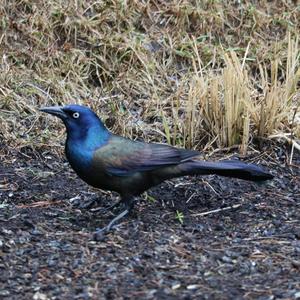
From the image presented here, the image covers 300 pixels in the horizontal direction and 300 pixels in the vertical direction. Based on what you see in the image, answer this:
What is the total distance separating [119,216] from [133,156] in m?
0.35

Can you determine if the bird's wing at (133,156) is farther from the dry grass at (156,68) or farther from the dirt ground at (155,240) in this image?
the dry grass at (156,68)

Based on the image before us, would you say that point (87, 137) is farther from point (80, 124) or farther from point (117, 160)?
point (117, 160)

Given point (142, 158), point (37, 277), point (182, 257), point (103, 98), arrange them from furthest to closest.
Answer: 1. point (103, 98)
2. point (142, 158)
3. point (182, 257)
4. point (37, 277)

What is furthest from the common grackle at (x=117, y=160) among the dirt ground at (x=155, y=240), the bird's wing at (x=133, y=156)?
the dirt ground at (x=155, y=240)

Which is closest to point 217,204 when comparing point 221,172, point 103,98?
point 221,172

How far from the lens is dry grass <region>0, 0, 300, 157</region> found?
19.9 feet

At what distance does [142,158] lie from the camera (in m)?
4.89

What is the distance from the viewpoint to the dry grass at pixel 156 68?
606 centimetres

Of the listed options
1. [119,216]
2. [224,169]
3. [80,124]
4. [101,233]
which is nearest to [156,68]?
[224,169]

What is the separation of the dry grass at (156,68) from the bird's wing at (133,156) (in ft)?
3.49

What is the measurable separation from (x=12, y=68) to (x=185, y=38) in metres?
1.57

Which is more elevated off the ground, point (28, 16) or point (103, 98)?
point (28, 16)

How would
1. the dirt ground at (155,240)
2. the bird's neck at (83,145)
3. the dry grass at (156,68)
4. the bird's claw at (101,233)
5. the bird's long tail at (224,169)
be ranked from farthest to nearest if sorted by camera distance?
1. the dry grass at (156,68)
2. the bird's long tail at (224,169)
3. the bird's neck at (83,145)
4. the bird's claw at (101,233)
5. the dirt ground at (155,240)

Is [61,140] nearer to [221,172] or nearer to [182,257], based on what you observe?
[221,172]
